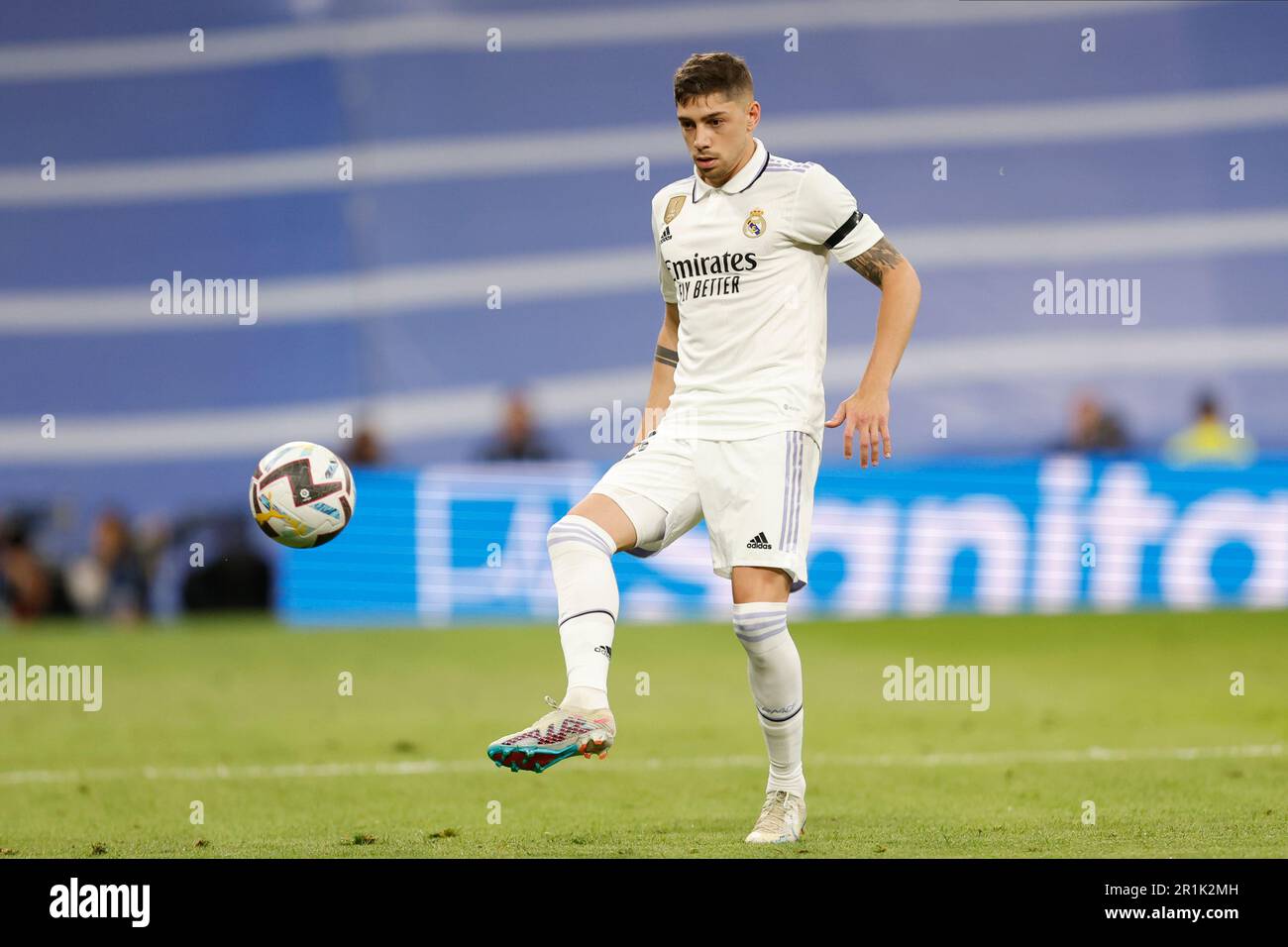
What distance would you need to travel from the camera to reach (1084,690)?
10.6 meters

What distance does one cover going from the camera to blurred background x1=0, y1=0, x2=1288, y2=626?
58.7ft

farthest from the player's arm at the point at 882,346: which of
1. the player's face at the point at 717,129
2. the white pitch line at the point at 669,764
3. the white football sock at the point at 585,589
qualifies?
the white pitch line at the point at 669,764

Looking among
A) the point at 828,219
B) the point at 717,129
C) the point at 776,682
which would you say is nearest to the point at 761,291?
the point at 828,219

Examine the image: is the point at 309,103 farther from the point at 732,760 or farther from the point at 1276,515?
the point at 732,760

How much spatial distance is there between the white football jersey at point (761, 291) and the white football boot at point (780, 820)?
1.23m

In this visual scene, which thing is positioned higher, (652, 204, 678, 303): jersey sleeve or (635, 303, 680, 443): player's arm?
(652, 204, 678, 303): jersey sleeve

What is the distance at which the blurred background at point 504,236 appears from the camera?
17906 mm

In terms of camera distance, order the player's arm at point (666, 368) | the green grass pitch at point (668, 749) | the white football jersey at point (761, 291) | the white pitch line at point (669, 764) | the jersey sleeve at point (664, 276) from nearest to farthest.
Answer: the white football jersey at point (761, 291), the green grass pitch at point (668, 749), the jersey sleeve at point (664, 276), the player's arm at point (666, 368), the white pitch line at point (669, 764)

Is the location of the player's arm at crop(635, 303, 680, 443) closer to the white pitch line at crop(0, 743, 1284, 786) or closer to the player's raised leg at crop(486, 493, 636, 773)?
the player's raised leg at crop(486, 493, 636, 773)

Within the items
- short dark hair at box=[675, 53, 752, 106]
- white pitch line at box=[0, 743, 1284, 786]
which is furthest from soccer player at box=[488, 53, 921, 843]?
white pitch line at box=[0, 743, 1284, 786]

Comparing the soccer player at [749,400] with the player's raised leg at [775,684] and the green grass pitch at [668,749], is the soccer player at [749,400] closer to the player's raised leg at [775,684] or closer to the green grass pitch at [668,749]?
the player's raised leg at [775,684]

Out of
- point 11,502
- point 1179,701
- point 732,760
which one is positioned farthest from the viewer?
point 11,502
